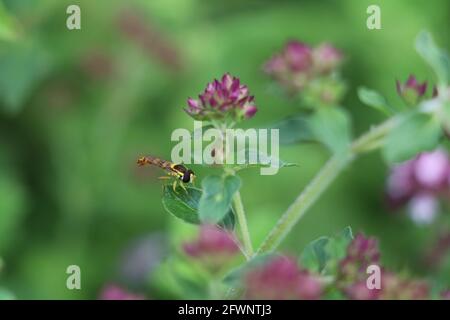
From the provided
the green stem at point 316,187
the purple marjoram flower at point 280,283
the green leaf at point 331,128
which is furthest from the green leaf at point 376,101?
the purple marjoram flower at point 280,283

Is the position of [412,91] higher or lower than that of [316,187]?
higher

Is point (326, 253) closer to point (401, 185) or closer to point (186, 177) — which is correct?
point (186, 177)

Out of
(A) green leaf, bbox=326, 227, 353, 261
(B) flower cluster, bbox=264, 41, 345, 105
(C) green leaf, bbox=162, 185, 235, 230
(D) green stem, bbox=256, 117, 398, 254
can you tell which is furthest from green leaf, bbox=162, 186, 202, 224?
(B) flower cluster, bbox=264, 41, 345, 105

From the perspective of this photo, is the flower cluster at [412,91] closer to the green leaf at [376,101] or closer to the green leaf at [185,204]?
the green leaf at [376,101]

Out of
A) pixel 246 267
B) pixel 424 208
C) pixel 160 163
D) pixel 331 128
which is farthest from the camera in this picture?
pixel 424 208

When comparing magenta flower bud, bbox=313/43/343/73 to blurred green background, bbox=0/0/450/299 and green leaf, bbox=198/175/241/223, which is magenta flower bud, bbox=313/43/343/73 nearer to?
green leaf, bbox=198/175/241/223

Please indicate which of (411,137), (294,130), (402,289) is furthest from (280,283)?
(294,130)

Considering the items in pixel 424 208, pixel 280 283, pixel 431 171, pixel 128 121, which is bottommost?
pixel 280 283
